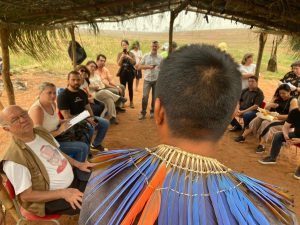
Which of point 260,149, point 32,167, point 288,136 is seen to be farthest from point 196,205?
point 260,149

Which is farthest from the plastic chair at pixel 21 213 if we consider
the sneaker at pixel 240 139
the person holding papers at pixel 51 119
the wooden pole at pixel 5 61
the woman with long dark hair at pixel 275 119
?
the sneaker at pixel 240 139

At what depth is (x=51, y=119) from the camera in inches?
143

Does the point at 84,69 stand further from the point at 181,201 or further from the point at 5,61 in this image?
the point at 181,201

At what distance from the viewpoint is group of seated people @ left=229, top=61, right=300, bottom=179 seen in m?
4.79

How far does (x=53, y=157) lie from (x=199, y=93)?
2170 millimetres

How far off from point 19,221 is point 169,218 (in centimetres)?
221

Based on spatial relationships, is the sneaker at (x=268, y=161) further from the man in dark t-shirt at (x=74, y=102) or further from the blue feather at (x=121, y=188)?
the blue feather at (x=121, y=188)

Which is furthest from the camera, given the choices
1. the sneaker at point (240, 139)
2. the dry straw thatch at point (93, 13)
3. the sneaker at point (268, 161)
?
the sneaker at point (240, 139)

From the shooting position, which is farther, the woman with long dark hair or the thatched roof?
the woman with long dark hair

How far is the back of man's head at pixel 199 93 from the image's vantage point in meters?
0.90

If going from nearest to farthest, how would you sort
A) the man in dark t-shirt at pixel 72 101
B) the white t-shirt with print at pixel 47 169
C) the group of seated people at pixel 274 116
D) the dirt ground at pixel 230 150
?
the white t-shirt with print at pixel 47 169, the man in dark t-shirt at pixel 72 101, the dirt ground at pixel 230 150, the group of seated people at pixel 274 116

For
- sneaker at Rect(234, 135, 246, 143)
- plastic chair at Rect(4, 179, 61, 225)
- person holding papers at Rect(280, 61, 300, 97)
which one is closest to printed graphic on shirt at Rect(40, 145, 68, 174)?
plastic chair at Rect(4, 179, 61, 225)

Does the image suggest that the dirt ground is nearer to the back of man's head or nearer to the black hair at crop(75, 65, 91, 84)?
the black hair at crop(75, 65, 91, 84)

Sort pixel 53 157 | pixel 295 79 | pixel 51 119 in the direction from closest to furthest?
pixel 53 157
pixel 51 119
pixel 295 79
